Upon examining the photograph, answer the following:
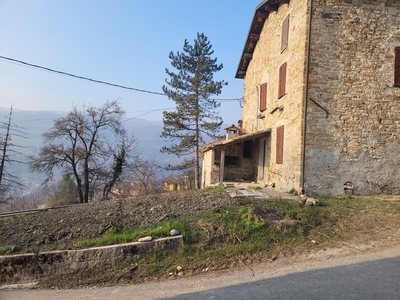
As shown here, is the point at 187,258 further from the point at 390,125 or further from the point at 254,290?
the point at 390,125

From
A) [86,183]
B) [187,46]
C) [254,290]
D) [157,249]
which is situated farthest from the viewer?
[187,46]

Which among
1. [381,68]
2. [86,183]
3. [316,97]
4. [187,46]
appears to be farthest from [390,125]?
[187,46]

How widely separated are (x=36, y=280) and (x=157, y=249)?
216cm

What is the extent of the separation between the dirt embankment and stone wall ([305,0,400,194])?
3.92 m

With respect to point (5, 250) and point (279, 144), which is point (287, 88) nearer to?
point (279, 144)

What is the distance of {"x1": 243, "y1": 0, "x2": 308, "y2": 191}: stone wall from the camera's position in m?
10.0

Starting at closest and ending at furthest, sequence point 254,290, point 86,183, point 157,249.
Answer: point 254,290
point 157,249
point 86,183

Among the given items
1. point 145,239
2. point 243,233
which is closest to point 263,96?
point 243,233

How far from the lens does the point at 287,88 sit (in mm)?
11188

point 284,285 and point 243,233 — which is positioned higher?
point 243,233

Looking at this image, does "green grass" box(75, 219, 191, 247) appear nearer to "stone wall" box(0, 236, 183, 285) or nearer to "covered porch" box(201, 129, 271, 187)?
"stone wall" box(0, 236, 183, 285)

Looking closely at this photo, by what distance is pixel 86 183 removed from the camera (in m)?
22.3

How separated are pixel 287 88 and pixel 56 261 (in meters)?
9.42

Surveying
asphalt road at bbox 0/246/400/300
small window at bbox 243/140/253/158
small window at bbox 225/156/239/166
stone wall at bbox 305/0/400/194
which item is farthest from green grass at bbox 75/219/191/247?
small window at bbox 243/140/253/158
